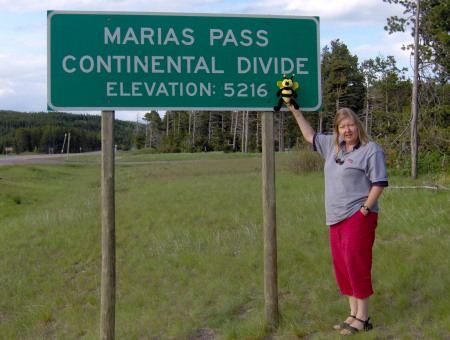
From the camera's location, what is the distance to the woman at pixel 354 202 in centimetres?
373

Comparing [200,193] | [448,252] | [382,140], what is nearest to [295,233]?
[448,252]

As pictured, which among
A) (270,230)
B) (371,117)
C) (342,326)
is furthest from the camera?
(371,117)

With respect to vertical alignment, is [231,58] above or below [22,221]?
above

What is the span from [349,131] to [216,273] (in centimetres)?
323

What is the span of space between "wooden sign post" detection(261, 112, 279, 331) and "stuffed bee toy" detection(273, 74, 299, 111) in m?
0.19

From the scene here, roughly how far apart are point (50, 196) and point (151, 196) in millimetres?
7454

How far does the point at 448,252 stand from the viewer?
5695 mm

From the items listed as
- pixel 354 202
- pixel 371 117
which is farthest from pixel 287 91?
pixel 371 117

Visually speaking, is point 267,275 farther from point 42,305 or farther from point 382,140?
point 382,140

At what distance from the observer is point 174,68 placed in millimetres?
4176

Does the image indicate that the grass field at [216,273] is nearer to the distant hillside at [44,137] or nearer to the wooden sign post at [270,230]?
the wooden sign post at [270,230]

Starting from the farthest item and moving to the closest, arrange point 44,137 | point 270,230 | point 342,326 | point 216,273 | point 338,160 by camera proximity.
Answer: point 44,137, point 216,273, point 270,230, point 342,326, point 338,160

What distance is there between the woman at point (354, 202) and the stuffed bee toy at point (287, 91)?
0.43 metres

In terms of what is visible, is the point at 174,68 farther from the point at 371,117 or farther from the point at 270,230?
the point at 371,117
